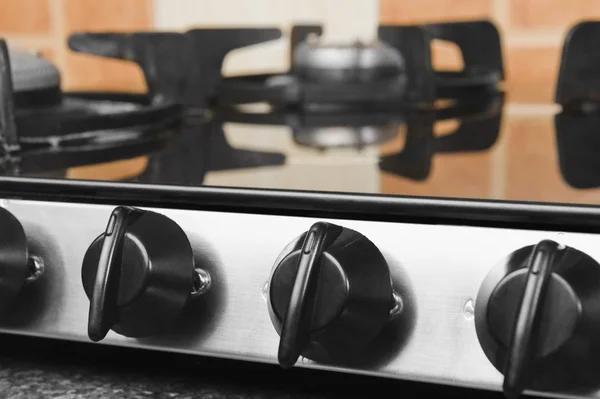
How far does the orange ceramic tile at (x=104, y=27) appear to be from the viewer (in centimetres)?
130

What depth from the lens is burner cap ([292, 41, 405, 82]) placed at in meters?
0.83

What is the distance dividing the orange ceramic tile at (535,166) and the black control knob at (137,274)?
0.16 metres

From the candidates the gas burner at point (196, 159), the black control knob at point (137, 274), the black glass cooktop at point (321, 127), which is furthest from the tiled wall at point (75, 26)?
the black control knob at point (137, 274)

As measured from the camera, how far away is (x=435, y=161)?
53 centimetres

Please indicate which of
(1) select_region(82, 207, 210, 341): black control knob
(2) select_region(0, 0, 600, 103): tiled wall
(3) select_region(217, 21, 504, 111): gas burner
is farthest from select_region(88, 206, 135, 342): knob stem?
(2) select_region(0, 0, 600, 103): tiled wall

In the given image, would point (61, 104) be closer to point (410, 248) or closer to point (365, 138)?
point (365, 138)

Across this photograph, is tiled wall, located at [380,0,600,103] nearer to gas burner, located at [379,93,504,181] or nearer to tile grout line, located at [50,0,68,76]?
gas burner, located at [379,93,504,181]

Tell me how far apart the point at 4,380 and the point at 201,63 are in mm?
549

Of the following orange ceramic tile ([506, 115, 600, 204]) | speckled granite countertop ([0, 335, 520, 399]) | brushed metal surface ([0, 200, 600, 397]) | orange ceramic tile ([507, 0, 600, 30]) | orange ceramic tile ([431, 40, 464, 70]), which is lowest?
speckled granite countertop ([0, 335, 520, 399])

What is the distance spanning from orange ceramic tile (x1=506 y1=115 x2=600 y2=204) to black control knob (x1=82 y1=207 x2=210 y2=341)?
→ 0.53 ft

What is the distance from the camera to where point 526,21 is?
1.09 metres

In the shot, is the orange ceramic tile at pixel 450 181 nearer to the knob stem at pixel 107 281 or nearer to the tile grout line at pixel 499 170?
the tile grout line at pixel 499 170

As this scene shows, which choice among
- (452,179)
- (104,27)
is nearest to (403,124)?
(452,179)

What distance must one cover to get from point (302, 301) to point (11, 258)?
0.55 ft
